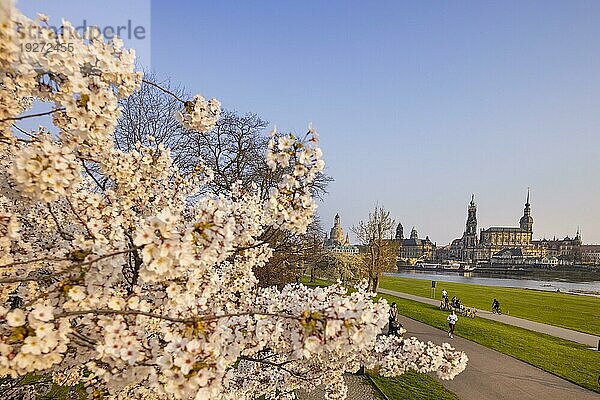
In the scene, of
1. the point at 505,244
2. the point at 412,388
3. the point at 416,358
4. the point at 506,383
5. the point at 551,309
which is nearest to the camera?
the point at 416,358

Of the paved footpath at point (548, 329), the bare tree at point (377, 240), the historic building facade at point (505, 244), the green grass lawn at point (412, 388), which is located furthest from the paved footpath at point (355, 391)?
the historic building facade at point (505, 244)

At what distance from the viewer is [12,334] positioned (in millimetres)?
2133

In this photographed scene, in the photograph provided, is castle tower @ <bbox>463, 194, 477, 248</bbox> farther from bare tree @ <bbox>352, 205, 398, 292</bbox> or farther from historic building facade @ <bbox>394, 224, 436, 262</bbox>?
bare tree @ <bbox>352, 205, 398, 292</bbox>

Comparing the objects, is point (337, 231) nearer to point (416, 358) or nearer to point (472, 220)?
point (472, 220)

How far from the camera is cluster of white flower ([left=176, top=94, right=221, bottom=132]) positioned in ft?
11.9

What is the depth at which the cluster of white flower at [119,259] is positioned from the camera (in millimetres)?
2201

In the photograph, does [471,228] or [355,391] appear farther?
[471,228]

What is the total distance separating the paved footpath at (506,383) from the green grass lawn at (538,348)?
1.82ft

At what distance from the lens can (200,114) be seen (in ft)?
12.1

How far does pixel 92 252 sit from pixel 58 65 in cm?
123

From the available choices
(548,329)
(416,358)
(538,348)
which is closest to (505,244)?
(548,329)

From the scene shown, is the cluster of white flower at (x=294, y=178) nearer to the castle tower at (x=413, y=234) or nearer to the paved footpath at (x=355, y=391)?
the paved footpath at (x=355, y=391)

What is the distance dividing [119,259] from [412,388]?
34.6ft

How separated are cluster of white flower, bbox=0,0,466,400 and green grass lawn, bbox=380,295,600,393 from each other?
40.8 ft
